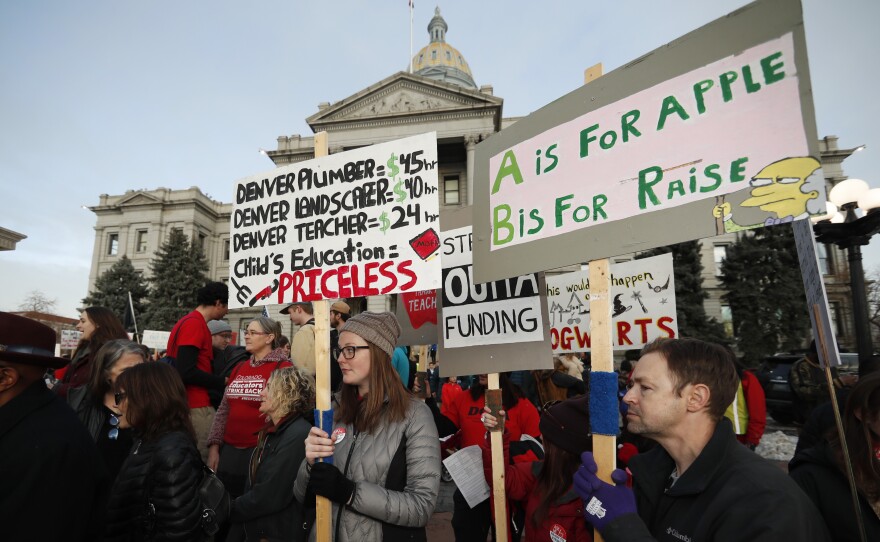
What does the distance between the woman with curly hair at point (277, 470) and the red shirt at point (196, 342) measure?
1.35 metres

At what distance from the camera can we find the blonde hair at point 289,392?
2.96 metres

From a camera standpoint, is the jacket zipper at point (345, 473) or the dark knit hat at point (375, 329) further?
the dark knit hat at point (375, 329)

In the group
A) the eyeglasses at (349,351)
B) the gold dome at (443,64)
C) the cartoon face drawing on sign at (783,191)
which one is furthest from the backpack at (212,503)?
the gold dome at (443,64)

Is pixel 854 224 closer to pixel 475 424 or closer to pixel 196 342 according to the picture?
pixel 475 424

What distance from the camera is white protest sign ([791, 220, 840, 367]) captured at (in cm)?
218

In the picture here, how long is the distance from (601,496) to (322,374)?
4.52 ft

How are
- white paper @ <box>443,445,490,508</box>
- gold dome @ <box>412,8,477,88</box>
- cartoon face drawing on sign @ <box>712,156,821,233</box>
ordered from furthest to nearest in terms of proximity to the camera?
gold dome @ <box>412,8,477,88</box>
white paper @ <box>443,445,490,508</box>
cartoon face drawing on sign @ <box>712,156,821,233</box>

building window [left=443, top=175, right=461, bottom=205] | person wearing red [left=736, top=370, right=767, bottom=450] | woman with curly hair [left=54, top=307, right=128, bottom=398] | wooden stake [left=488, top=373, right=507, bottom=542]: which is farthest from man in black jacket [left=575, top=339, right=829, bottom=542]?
building window [left=443, top=175, right=461, bottom=205]

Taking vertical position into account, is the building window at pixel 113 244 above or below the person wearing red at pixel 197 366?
above

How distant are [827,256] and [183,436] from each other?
130 ft

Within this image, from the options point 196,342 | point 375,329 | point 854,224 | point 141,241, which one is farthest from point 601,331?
point 141,241

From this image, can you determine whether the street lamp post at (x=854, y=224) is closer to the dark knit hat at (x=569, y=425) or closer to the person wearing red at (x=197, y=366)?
the dark knit hat at (x=569, y=425)

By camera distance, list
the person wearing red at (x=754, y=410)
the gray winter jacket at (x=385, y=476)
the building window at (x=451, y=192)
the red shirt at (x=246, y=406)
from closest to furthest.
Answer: the gray winter jacket at (x=385, y=476) < the red shirt at (x=246, y=406) < the person wearing red at (x=754, y=410) < the building window at (x=451, y=192)

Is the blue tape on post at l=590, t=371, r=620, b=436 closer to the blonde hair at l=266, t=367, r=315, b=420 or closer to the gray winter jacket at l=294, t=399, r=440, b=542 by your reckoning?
the gray winter jacket at l=294, t=399, r=440, b=542
